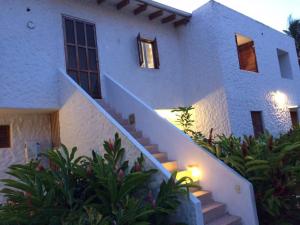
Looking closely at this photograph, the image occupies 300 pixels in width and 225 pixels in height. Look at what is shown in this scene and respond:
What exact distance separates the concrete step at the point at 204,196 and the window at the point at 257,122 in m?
6.09

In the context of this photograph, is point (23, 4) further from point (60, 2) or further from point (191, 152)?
point (191, 152)

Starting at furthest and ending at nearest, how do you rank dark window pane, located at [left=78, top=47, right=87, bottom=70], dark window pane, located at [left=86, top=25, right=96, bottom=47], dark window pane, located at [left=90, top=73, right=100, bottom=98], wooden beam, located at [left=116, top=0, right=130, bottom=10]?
wooden beam, located at [left=116, top=0, right=130, bottom=10] → dark window pane, located at [left=86, top=25, right=96, bottom=47] → dark window pane, located at [left=90, top=73, right=100, bottom=98] → dark window pane, located at [left=78, top=47, right=87, bottom=70]

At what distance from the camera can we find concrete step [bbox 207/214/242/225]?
531 centimetres

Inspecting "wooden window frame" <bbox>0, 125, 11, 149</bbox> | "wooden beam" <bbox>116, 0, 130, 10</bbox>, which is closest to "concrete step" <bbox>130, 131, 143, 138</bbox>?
"wooden window frame" <bbox>0, 125, 11, 149</bbox>

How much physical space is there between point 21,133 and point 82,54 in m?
2.75

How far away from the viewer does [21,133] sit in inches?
294

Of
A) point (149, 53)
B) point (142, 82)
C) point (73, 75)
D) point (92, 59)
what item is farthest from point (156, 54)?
point (73, 75)

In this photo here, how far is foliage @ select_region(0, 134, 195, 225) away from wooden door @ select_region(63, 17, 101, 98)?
147 inches

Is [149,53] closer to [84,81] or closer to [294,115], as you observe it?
[84,81]

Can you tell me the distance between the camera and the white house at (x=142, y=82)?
615 cm

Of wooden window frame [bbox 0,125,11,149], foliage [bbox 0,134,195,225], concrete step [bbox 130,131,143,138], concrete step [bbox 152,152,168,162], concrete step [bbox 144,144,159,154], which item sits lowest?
foliage [bbox 0,134,195,225]

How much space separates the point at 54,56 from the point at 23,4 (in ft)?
4.84

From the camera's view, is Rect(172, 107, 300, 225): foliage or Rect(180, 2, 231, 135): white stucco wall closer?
Rect(172, 107, 300, 225): foliage

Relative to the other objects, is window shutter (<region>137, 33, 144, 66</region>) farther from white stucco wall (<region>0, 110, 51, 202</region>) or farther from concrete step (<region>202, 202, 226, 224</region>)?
concrete step (<region>202, 202, 226, 224</region>)
